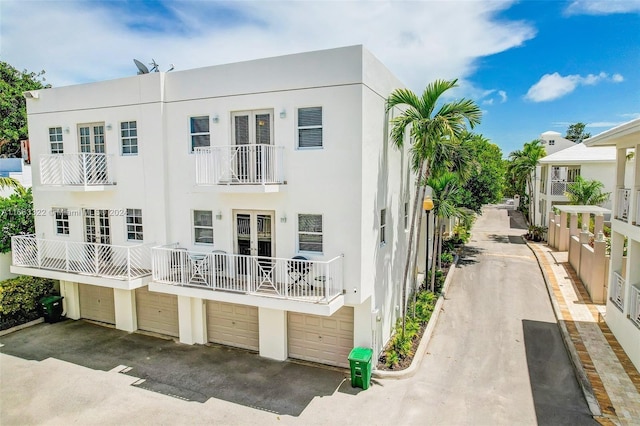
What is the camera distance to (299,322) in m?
11.9

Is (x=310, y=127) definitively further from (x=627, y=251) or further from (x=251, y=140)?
(x=627, y=251)

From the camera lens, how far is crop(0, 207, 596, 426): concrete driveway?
921 cm

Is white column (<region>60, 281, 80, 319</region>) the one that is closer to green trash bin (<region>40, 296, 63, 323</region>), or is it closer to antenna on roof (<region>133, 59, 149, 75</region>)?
green trash bin (<region>40, 296, 63, 323</region>)

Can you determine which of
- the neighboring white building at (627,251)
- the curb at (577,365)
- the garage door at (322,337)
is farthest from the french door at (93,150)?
the neighboring white building at (627,251)

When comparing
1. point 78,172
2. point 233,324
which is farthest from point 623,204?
point 78,172

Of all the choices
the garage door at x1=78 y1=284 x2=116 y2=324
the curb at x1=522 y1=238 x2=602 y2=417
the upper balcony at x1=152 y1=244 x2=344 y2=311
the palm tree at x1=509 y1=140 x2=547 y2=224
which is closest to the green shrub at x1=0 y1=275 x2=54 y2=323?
the garage door at x1=78 y1=284 x2=116 y2=324

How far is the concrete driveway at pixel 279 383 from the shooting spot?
9.21 m

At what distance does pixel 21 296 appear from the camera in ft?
49.9

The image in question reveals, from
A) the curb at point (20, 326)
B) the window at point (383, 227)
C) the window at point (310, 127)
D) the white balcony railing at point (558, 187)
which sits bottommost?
the curb at point (20, 326)

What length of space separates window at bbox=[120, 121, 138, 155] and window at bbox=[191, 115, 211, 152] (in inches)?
91.3

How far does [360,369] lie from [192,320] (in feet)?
20.1

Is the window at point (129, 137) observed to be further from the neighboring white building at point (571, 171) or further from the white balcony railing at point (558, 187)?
the white balcony railing at point (558, 187)

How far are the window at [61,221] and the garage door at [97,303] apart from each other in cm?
238

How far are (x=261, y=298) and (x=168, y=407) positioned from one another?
3443 millimetres
